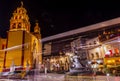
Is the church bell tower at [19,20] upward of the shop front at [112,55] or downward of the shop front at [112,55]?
upward

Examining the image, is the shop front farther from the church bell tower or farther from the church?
the church bell tower

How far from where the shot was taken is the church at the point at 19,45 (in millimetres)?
11508

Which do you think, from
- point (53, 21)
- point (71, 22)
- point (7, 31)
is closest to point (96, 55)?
point (53, 21)

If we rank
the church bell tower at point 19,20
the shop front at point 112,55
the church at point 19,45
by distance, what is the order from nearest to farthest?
the shop front at point 112,55 < the church at point 19,45 < the church bell tower at point 19,20

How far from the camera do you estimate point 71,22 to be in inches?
167

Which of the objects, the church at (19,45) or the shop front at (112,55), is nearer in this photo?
the shop front at (112,55)

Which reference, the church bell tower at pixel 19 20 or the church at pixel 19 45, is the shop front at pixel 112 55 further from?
the church bell tower at pixel 19 20

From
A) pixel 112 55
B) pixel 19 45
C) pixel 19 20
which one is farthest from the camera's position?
pixel 19 20

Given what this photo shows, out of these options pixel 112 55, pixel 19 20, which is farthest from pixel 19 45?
pixel 112 55

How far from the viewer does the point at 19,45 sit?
40.1 ft

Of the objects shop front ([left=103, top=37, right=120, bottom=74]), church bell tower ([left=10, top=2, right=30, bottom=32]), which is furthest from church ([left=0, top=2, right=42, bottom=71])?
shop front ([left=103, top=37, right=120, bottom=74])

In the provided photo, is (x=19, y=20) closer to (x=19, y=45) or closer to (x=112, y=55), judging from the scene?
(x=19, y=45)

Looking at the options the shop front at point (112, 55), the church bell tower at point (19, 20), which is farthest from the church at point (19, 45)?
the shop front at point (112, 55)

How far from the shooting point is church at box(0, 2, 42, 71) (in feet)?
37.8
